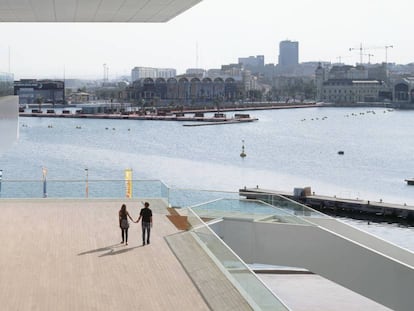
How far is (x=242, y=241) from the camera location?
37.5 ft

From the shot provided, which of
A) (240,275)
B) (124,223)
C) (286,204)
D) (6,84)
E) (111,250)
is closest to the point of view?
(240,275)

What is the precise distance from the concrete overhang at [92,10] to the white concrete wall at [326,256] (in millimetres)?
3306

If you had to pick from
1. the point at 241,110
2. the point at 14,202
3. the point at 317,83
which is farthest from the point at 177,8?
the point at 317,83

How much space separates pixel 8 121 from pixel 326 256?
5249 mm

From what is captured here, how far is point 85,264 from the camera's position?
330 inches

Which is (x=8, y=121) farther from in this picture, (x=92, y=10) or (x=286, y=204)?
(x=286, y=204)

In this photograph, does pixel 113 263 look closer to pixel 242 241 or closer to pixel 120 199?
pixel 242 241

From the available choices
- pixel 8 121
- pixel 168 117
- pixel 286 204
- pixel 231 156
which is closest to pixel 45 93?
pixel 168 117

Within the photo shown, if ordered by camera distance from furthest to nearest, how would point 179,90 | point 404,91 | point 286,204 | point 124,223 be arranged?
1. point 179,90
2. point 404,91
3. point 286,204
4. point 124,223

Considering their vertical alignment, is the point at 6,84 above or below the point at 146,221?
above

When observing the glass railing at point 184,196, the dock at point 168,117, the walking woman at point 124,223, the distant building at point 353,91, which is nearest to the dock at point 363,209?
the glass railing at point 184,196

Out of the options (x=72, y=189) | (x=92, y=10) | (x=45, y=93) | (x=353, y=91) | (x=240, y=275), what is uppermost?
(x=353, y=91)

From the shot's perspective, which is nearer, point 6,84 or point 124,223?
point 6,84

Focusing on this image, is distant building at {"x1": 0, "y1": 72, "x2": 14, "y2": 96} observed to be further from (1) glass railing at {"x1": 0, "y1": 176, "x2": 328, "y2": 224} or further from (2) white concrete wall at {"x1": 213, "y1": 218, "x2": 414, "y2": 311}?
(2) white concrete wall at {"x1": 213, "y1": 218, "x2": 414, "y2": 311}
